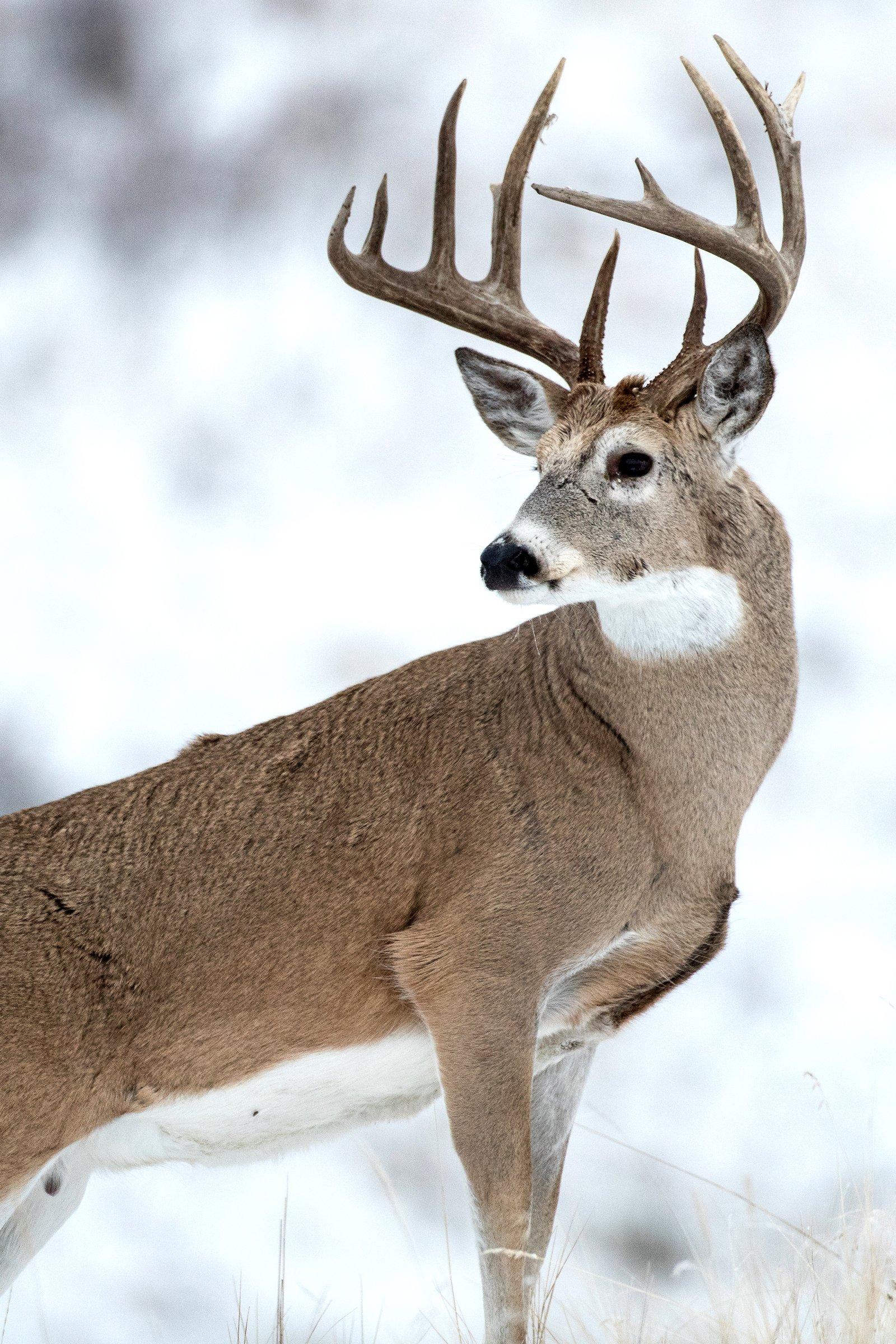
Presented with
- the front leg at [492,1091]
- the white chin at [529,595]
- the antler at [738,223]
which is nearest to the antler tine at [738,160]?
the antler at [738,223]

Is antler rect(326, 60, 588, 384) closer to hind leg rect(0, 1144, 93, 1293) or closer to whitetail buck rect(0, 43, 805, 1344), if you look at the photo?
whitetail buck rect(0, 43, 805, 1344)

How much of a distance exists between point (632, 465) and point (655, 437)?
0.37 feet

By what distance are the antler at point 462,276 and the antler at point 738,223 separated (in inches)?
22.9

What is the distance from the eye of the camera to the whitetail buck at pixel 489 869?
4.31 m

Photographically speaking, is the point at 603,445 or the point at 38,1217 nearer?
the point at 603,445

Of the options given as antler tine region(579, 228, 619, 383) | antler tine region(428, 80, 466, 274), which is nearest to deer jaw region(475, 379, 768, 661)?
antler tine region(579, 228, 619, 383)

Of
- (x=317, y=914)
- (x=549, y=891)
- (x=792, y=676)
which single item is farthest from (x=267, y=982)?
(x=792, y=676)

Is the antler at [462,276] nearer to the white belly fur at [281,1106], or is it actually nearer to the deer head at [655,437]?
the deer head at [655,437]

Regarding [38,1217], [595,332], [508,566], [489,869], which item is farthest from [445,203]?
[38,1217]

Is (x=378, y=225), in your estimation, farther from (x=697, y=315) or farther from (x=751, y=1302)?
(x=751, y=1302)

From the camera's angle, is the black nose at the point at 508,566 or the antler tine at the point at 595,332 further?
the antler tine at the point at 595,332

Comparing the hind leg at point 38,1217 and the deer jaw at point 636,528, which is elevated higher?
the deer jaw at point 636,528

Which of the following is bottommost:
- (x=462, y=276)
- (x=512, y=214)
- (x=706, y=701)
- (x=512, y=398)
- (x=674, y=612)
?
(x=706, y=701)

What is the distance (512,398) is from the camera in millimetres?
5016
